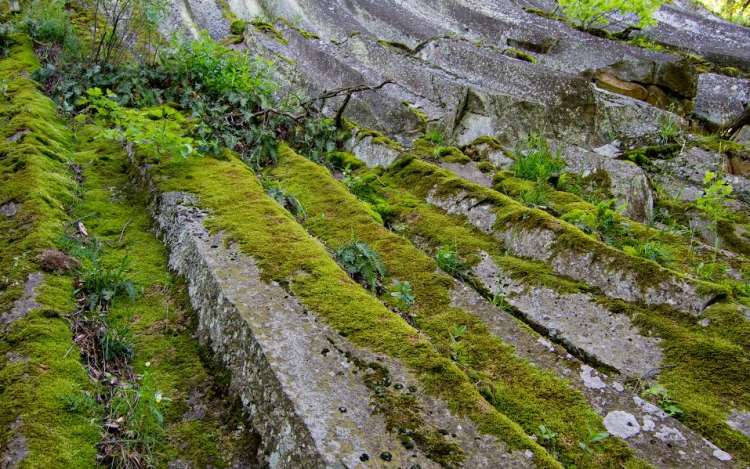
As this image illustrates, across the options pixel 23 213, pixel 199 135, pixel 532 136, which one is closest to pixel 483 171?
pixel 532 136

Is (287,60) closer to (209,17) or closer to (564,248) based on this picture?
(209,17)

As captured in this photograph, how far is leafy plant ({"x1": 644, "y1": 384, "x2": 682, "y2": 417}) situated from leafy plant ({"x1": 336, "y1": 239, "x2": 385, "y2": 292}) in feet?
7.84

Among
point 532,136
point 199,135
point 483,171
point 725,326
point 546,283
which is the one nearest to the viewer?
point 725,326

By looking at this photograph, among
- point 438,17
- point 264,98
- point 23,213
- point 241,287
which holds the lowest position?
point 23,213

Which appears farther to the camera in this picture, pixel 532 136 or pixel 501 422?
pixel 532 136

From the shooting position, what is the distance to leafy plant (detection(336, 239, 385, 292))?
14.3ft

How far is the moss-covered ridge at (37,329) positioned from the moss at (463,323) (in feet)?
8.34

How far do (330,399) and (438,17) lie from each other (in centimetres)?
1800

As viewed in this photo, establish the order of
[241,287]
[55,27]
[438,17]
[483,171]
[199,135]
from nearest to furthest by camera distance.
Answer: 1. [241,287]
2. [199,135]
3. [483,171]
4. [55,27]
5. [438,17]

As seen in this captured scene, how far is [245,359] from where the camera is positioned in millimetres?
3047

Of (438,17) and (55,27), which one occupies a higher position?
(438,17)

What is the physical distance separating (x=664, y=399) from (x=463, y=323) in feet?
5.24

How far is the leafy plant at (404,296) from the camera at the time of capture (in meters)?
3.99

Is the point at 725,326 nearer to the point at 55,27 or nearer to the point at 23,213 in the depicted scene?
the point at 23,213
